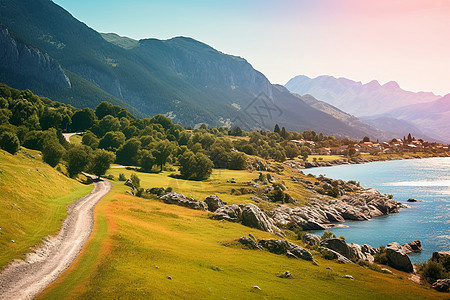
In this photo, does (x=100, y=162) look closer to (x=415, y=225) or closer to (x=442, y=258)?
(x=442, y=258)

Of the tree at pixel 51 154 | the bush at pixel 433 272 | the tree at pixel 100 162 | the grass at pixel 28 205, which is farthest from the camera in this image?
the tree at pixel 100 162

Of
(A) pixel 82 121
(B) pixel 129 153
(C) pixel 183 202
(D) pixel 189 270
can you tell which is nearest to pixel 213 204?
(C) pixel 183 202

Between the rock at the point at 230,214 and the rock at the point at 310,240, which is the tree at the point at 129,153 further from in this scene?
the rock at the point at 310,240

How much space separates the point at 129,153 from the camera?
416 ft

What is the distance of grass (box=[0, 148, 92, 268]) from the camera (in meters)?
28.4

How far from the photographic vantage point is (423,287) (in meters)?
37.1

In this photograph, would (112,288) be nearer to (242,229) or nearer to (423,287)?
(242,229)

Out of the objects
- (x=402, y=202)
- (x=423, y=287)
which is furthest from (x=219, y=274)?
(x=402, y=202)

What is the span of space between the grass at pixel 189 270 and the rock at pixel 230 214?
6.18m

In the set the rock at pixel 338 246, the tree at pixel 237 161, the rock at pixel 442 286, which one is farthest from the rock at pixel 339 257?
the tree at pixel 237 161

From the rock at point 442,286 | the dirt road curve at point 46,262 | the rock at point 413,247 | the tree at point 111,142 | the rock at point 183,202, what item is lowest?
the rock at point 413,247

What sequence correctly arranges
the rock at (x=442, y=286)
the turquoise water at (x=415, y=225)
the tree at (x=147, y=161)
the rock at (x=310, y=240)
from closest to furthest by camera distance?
1. the rock at (x=442, y=286)
2. the rock at (x=310, y=240)
3. the turquoise water at (x=415, y=225)
4. the tree at (x=147, y=161)

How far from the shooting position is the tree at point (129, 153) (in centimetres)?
12632

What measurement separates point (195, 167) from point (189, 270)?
81.5m
